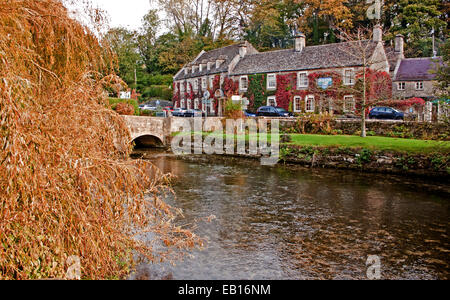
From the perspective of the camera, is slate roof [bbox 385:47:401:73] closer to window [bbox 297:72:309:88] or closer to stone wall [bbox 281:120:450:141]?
window [bbox 297:72:309:88]

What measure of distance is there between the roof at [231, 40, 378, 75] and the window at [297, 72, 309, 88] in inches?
25.6

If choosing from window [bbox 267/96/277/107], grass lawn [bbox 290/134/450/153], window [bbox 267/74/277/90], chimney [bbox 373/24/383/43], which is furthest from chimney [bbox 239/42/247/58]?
grass lawn [bbox 290/134/450/153]

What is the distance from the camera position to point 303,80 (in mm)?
41125

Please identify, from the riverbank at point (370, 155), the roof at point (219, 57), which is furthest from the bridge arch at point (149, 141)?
the roof at point (219, 57)

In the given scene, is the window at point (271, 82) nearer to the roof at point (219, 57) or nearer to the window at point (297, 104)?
the window at point (297, 104)

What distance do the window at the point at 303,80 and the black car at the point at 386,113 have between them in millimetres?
8957

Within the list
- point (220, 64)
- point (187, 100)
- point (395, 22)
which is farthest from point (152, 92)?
point (395, 22)

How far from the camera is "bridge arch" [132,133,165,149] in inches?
1355

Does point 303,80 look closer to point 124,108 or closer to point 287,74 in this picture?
point 287,74

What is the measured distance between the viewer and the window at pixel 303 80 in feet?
134

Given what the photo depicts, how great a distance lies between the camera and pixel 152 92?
6262 cm

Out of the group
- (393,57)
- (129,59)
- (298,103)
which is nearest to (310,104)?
(298,103)

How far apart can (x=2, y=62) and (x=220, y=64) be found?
1827 inches
